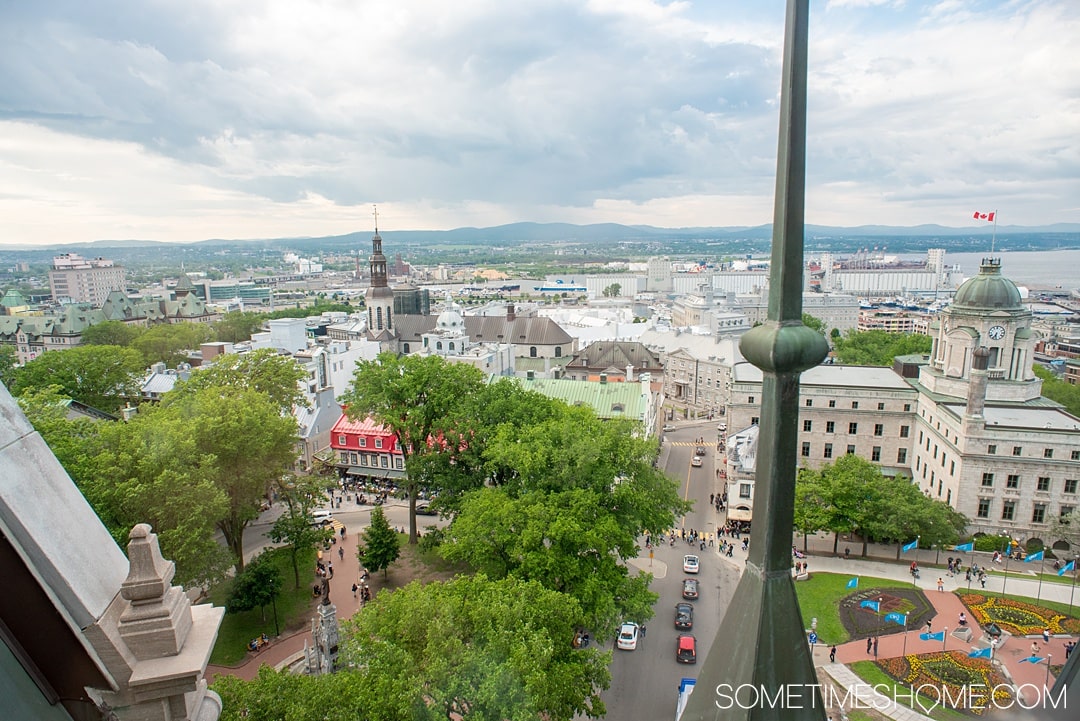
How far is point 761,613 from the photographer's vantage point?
3.08 metres

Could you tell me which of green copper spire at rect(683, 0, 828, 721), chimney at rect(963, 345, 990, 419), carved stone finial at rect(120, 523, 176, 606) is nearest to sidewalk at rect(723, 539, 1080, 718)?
chimney at rect(963, 345, 990, 419)

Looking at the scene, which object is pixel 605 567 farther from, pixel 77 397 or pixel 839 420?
pixel 77 397

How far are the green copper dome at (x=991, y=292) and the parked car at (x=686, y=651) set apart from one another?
30.5 m

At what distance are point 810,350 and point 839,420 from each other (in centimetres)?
4361

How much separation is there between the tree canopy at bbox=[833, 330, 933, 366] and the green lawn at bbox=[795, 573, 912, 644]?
134 feet

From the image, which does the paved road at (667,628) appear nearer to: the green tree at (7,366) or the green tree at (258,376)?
the green tree at (258,376)

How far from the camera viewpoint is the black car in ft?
84.7

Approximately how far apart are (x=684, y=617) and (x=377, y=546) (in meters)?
13.1

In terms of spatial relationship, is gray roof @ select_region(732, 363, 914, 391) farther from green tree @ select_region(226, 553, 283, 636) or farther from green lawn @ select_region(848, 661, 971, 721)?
green tree @ select_region(226, 553, 283, 636)

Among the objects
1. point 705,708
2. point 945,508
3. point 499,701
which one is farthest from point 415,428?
point 705,708

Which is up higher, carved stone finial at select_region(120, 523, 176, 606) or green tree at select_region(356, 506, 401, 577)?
carved stone finial at select_region(120, 523, 176, 606)

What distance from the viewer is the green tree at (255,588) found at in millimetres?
23797

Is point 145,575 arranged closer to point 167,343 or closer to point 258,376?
point 258,376

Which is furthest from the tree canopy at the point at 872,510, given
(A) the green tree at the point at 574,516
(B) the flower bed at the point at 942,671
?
(A) the green tree at the point at 574,516
